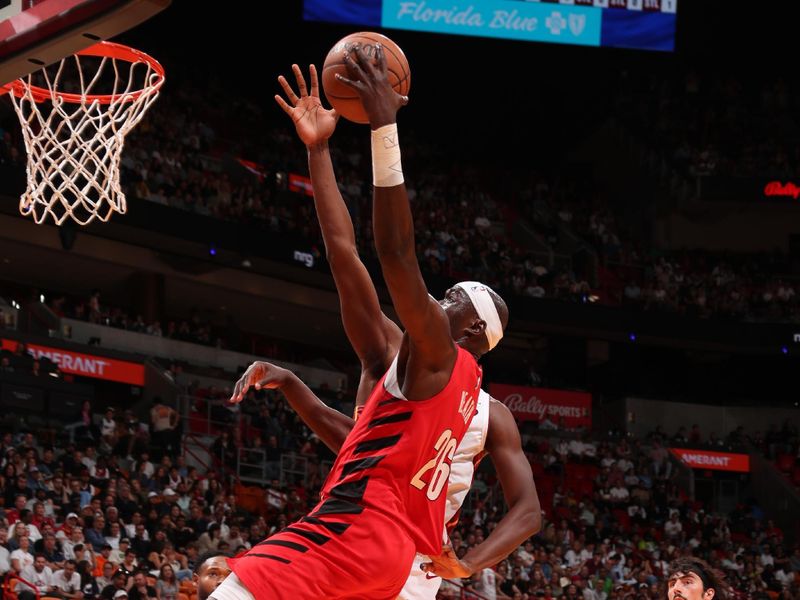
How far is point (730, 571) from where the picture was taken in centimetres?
1986

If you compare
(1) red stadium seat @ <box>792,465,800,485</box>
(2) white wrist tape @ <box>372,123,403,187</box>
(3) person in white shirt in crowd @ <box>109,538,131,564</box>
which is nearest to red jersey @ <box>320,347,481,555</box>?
(2) white wrist tape @ <box>372,123,403,187</box>

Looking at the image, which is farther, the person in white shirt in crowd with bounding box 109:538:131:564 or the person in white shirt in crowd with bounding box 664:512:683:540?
the person in white shirt in crowd with bounding box 664:512:683:540

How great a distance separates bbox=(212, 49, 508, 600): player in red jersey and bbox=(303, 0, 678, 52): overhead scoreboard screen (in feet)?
70.1

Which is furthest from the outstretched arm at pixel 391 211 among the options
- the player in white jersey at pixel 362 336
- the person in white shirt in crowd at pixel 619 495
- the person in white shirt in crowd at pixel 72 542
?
the person in white shirt in crowd at pixel 619 495

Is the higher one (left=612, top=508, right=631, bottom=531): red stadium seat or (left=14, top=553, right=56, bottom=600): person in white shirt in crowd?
(left=14, top=553, right=56, bottom=600): person in white shirt in crowd

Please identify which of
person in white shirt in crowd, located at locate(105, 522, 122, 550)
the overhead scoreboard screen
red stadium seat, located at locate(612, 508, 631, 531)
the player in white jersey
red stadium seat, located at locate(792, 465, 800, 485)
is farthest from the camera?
red stadium seat, located at locate(792, 465, 800, 485)

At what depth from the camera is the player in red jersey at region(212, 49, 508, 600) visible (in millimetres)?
3342

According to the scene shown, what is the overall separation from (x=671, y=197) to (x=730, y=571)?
1209 cm

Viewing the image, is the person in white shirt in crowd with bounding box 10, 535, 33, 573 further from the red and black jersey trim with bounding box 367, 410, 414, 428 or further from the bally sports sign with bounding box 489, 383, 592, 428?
the bally sports sign with bounding box 489, 383, 592, 428

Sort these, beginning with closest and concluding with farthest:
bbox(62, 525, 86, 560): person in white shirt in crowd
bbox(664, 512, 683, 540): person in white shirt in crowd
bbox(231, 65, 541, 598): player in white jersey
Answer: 1. bbox(231, 65, 541, 598): player in white jersey
2. bbox(62, 525, 86, 560): person in white shirt in crowd
3. bbox(664, 512, 683, 540): person in white shirt in crowd

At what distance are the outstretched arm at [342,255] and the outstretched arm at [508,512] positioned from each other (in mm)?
447

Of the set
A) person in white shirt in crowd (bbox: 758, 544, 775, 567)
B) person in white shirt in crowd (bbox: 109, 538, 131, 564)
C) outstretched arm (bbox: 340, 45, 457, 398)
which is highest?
outstretched arm (bbox: 340, 45, 457, 398)

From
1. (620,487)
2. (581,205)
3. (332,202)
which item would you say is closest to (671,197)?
(581,205)

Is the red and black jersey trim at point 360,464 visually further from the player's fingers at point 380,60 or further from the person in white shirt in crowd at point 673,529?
the person in white shirt in crowd at point 673,529
